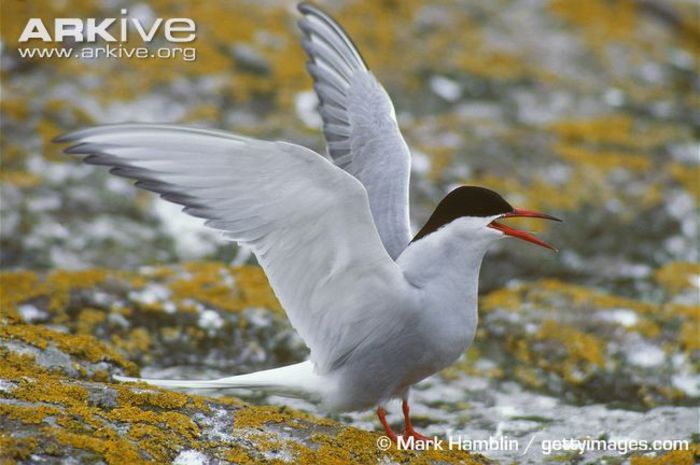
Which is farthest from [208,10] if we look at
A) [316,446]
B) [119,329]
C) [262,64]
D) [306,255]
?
[316,446]

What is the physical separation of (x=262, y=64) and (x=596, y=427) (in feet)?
14.1

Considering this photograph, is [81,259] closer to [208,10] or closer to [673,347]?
[208,10]

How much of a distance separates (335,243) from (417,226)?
2.57 m

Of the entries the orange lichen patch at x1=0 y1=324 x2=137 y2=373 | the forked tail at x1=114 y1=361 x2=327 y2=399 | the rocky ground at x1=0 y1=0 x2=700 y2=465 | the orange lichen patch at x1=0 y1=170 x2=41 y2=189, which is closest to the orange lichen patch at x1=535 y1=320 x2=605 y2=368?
the rocky ground at x1=0 y1=0 x2=700 y2=465

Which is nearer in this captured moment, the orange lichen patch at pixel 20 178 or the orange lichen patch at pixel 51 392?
the orange lichen patch at pixel 51 392

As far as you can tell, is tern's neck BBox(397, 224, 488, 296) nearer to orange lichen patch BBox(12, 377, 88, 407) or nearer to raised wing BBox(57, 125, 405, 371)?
raised wing BBox(57, 125, 405, 371)

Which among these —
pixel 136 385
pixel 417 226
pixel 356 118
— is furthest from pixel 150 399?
pixel 417 226

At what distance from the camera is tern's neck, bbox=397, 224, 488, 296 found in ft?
12.2

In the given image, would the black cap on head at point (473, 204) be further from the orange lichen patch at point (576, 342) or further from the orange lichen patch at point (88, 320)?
the orange lichen patch at point (88, 320)

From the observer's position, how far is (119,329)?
4645 millimetres

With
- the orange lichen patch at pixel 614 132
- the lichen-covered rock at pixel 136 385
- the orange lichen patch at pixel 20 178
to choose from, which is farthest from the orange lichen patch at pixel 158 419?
the orange lichen patch at pixel 614 132

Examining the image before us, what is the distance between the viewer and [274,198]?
10.8 ft

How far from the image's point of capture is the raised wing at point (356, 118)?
452 cm

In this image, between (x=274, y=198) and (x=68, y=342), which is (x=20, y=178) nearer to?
(x=68, y=342)
